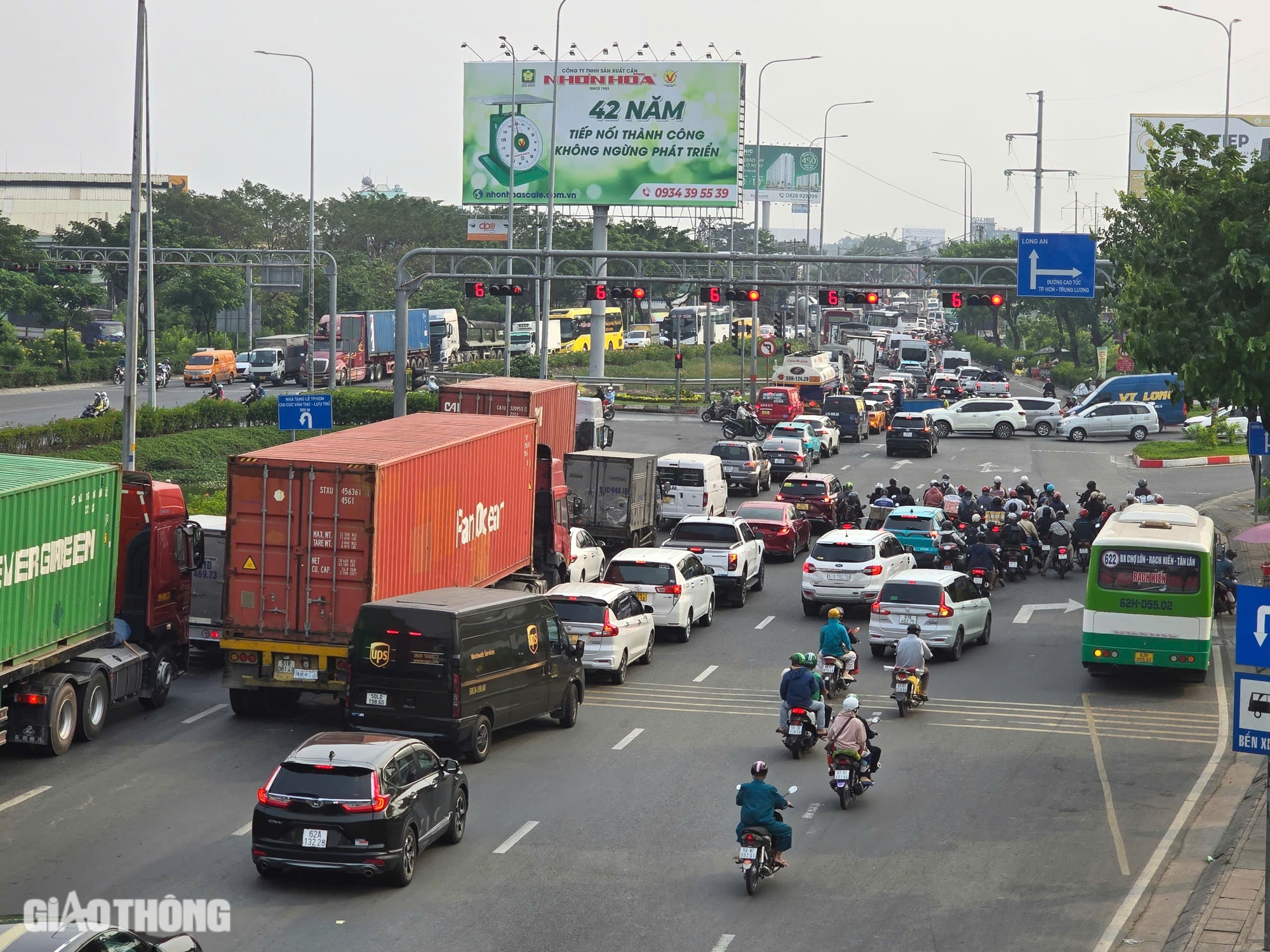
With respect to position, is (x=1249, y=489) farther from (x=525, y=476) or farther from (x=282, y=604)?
(x=282, y=604)

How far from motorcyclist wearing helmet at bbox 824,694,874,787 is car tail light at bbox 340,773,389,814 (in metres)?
5.35

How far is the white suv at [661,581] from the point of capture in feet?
87.0

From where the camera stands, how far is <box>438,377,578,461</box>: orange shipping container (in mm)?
34969

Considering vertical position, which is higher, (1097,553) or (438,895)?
(1097,553)

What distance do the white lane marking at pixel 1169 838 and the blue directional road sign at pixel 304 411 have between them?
63.8ft

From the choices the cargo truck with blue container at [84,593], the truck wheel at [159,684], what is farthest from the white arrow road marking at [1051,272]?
the truck wheel at [159,684]

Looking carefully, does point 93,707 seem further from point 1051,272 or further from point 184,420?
point 184,420

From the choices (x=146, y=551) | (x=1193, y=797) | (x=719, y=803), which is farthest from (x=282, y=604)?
(x=1193, y=797)

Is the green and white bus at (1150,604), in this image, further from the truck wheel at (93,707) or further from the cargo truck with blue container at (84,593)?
the truck wheel at (93,707)

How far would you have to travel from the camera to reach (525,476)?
87.1 feet

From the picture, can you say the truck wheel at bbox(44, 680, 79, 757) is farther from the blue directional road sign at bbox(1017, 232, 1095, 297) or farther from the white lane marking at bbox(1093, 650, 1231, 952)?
the blue directional road sign at bbox(1017, 232, 1095, 297)

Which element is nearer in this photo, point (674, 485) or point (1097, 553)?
point (1097, 553)

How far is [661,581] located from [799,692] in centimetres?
749

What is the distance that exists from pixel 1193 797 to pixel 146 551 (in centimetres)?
1412
